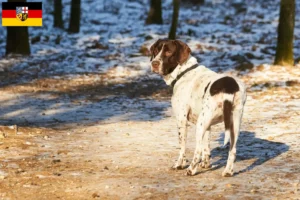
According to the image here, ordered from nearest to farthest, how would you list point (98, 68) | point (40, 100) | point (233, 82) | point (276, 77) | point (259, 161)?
1. point (233, 82)
2. point (259, 161)
3. point (40, 100)
4. point (276, 77)
5. point (98, 68)

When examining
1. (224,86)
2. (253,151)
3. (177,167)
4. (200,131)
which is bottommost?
(253,151)

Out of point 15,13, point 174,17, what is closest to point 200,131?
point 174,17

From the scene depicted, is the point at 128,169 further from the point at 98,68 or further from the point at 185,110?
the point at 98,68

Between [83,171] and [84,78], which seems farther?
[84,78]

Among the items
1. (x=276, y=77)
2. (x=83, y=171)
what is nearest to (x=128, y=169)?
(x=83, y=171)

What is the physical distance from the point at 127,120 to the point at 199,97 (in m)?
5.62

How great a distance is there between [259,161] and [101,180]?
2.69m

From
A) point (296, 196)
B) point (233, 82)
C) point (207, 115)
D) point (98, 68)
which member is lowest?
point (98, 68)

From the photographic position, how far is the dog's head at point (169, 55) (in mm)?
8000

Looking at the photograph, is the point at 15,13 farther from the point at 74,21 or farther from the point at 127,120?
the point at 127,120

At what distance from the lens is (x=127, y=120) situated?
13172mm

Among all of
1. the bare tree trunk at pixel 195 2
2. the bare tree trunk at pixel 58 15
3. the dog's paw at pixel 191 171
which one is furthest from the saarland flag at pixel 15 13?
the bare tree trunk at pixel 195 2

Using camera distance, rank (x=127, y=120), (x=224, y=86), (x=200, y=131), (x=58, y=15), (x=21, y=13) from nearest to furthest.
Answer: (x=224, y=86)
(x=200, y=131)
(x=127, y=120)
(x=21, y=13)
(x=58, y=15)

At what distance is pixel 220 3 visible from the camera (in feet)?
130
